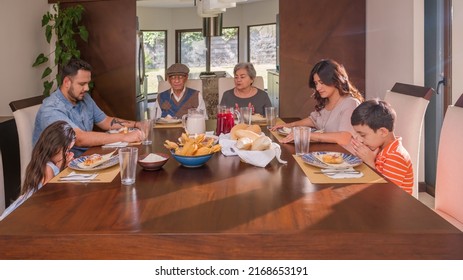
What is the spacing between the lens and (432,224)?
1.19m

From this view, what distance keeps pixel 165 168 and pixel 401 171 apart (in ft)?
2.95

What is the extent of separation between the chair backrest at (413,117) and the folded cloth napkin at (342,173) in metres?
0.67

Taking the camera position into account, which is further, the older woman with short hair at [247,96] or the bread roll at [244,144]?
the older woman with short hair at [247,96]

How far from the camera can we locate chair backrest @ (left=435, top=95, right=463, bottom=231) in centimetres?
184

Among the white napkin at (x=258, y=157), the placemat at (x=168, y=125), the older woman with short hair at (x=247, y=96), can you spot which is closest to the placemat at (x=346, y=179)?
the white napkin at (x=258, y=157)

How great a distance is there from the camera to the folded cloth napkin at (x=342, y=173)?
166 cm

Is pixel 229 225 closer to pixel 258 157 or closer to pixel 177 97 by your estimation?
pixel 258 157

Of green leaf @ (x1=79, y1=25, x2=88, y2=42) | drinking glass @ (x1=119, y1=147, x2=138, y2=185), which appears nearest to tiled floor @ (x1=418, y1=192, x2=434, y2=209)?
drinking glass @ (x1=119, y1=147, x2=138, y2=185)

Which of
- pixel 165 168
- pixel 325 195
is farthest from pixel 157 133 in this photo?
pixel 325 195

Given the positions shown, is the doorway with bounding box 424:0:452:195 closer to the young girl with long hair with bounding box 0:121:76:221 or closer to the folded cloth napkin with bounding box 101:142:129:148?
the folded cloth napkin with bounding box 101:142:129:148

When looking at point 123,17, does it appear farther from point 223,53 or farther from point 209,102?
point 223,53

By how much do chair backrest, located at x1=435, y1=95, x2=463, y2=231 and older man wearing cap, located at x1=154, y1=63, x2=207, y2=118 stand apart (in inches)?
83.4

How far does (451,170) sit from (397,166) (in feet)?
0.75

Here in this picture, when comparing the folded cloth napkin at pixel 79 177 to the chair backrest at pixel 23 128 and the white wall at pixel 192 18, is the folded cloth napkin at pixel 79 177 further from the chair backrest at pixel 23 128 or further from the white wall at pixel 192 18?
the white wall at pixel 192 18
